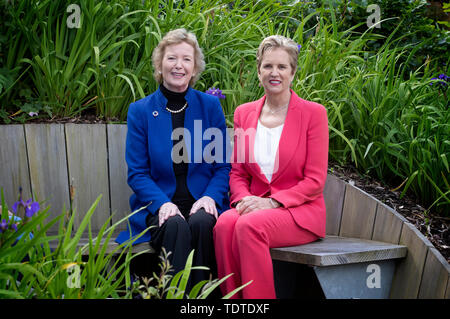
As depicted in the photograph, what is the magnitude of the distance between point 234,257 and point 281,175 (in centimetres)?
48

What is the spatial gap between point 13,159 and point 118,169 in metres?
0.61

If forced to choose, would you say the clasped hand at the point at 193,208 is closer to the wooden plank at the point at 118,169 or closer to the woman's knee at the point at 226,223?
the woman's knee at the point at 226,223

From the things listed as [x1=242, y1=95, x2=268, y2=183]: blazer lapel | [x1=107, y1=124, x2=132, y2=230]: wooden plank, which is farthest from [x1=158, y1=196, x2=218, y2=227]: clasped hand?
[x1=107, y1=124, x2=132, y2=230]: wooden plank

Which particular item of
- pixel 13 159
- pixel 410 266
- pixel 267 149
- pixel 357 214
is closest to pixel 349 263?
pixel 410 266

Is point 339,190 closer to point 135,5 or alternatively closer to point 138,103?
point 138,103

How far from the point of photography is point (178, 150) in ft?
7.82

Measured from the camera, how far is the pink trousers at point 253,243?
6.54 ft

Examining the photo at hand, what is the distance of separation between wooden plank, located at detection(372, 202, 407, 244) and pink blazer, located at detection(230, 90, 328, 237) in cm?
31

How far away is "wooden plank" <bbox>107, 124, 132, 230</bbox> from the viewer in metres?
2.64

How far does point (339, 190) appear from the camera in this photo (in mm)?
2533

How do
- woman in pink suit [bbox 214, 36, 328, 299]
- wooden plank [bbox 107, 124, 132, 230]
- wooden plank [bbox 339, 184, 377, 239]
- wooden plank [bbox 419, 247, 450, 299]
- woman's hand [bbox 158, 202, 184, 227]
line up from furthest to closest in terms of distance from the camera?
wooden plank [bbox 107, 124, 132, 230] < wooden plank [bbox 339, 184, 377, 239] < woman's hand [bbox 158, 202, 184, 227] < woman in pink suit [bbox 214, 36, 328, 299] < wooden plank [bbox 419, 247, 450, 299]

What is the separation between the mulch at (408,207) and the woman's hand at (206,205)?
79 cm

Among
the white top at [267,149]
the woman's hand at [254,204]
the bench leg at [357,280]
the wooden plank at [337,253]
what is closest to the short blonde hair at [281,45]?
the white top at [267,149]

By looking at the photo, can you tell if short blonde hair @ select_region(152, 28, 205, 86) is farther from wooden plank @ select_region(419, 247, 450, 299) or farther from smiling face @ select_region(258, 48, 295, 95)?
wooden plank @ select_region(419, 247, 450, 299)
